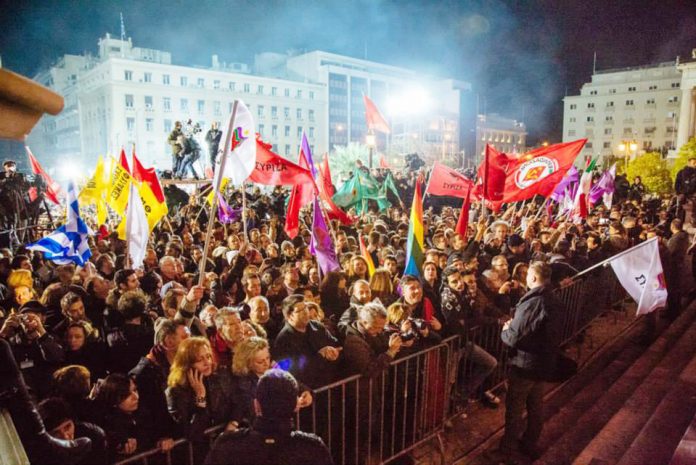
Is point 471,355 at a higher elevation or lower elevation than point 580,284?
lower

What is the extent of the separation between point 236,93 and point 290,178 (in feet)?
230

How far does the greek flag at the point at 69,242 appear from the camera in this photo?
7.87 metres

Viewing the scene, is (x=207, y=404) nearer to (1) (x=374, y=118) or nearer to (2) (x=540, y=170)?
(2) (x=540, y=170)

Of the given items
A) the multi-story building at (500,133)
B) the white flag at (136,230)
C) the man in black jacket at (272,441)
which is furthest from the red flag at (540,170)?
the multi-story building at (500,133)

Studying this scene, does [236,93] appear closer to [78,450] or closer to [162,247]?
[162,247]

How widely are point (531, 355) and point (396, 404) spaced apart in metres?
1.49

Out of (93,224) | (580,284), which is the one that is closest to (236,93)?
(93,224)

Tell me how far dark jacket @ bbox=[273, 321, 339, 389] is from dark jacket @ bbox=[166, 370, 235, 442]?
0.73 metres

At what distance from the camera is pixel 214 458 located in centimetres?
265

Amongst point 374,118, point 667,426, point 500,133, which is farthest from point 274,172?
point 500,133

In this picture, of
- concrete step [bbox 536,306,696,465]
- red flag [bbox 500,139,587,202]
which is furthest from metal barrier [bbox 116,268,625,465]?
red flag [bbox 500,139,587,202]

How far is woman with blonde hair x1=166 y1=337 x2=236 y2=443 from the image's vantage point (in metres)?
3.72

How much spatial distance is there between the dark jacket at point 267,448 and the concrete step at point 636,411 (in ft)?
11.1

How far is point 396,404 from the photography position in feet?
16.3
